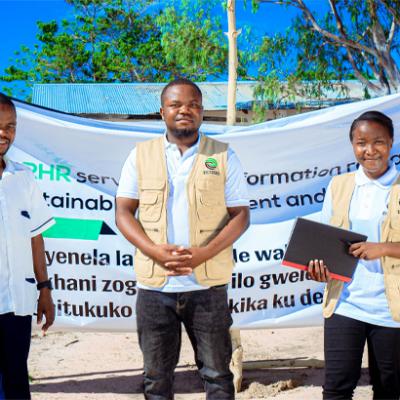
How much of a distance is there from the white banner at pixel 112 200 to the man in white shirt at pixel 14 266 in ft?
4.93

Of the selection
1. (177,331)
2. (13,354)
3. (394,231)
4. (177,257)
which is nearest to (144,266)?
(177,257)

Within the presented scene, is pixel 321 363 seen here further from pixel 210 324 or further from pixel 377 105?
pixel 210 324

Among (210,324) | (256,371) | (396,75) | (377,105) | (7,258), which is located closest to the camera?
(7,258)

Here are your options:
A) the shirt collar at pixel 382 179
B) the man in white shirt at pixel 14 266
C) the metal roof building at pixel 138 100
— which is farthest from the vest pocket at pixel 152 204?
the metal roof building at pixel 138 100

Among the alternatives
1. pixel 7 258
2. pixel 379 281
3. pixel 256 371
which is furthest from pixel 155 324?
pixel 256 371

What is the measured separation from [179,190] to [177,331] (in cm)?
66

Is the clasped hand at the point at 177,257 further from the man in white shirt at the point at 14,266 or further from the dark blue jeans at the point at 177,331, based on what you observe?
the man in white shirt at the point at 14,266

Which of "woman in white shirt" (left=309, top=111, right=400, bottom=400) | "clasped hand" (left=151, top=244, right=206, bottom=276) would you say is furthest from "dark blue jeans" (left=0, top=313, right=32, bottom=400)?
"woman in white shirt" (left=309, top=111, right=400, bottom=400)

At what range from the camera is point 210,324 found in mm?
2842

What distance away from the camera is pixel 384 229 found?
9.25 feet

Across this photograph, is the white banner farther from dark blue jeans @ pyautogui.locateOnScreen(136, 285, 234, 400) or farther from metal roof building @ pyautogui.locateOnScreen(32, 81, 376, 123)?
metal roof building @ pyautogui.locateOnScreen(32, 81, 376, 123)

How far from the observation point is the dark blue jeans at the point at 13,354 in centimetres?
264

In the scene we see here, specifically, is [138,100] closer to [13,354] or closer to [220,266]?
[220,266]

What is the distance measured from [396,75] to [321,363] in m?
14.5
